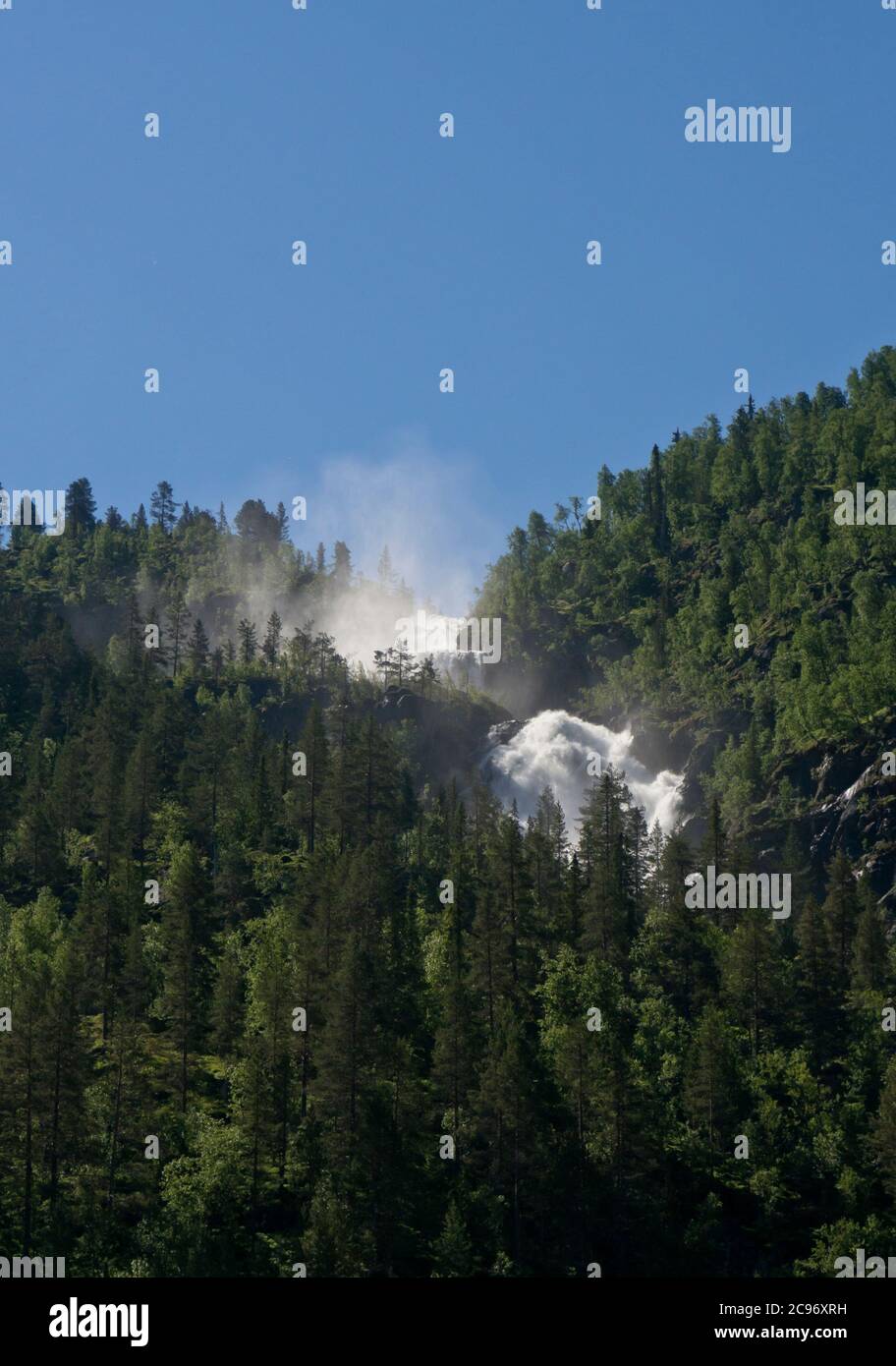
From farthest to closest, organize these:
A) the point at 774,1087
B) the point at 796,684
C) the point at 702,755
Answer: the point at 702,755 < the point at 796,684 < the point at 774,1087

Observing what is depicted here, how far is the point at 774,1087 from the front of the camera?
101m

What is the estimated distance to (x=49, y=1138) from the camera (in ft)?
286

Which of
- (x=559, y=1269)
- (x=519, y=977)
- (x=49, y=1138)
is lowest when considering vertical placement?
(x=559, y=1269)

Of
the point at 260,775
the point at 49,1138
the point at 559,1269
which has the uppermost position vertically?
the point at 260,775

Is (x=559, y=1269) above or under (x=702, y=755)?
under

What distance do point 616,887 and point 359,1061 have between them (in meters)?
28.1

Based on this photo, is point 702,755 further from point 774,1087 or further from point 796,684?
point 774,1087

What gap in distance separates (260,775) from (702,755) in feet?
230
